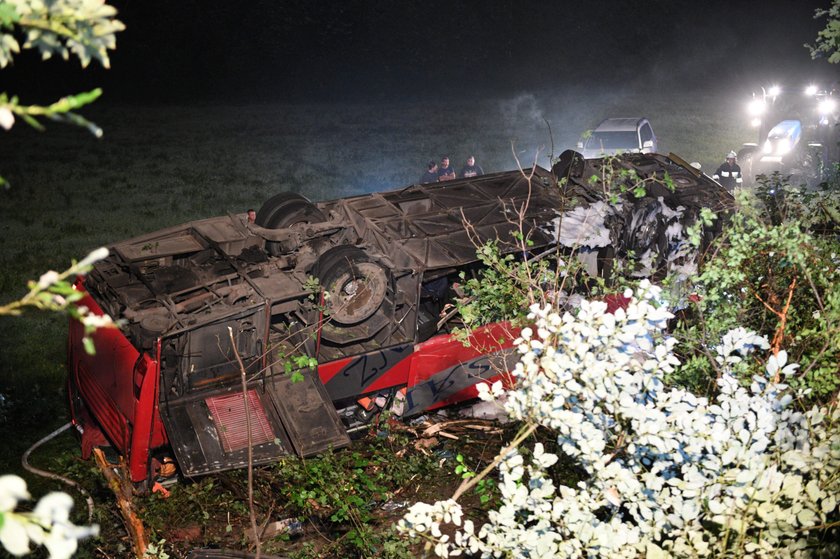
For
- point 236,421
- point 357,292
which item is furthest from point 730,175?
point 236,421

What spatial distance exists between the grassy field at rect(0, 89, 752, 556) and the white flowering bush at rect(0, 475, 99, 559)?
6.34 metres

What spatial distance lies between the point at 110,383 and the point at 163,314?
3.06ft

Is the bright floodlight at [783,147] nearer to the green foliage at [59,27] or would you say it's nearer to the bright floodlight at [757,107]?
the bright floodlight at [757,107]

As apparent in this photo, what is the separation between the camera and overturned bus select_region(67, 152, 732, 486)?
731 centimetres

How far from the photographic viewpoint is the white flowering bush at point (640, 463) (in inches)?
141

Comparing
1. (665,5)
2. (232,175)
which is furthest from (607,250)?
(665,5)

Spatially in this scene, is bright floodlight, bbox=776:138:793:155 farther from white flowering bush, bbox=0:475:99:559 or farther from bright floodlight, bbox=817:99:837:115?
white flowering bush, bbox=0:475:99:559

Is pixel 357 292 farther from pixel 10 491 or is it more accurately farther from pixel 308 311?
pixel 10 491

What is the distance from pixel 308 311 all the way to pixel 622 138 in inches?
536

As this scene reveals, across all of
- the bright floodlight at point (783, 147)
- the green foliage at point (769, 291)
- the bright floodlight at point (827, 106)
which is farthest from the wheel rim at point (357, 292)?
the bright floodlight at point (827, 106)

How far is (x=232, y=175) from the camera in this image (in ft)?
85.0

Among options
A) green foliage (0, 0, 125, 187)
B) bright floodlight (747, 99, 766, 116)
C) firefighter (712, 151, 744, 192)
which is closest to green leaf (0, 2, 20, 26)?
green foliage (0, 0, 125, 187)

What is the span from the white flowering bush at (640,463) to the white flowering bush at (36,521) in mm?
2157

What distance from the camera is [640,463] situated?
4.24m
